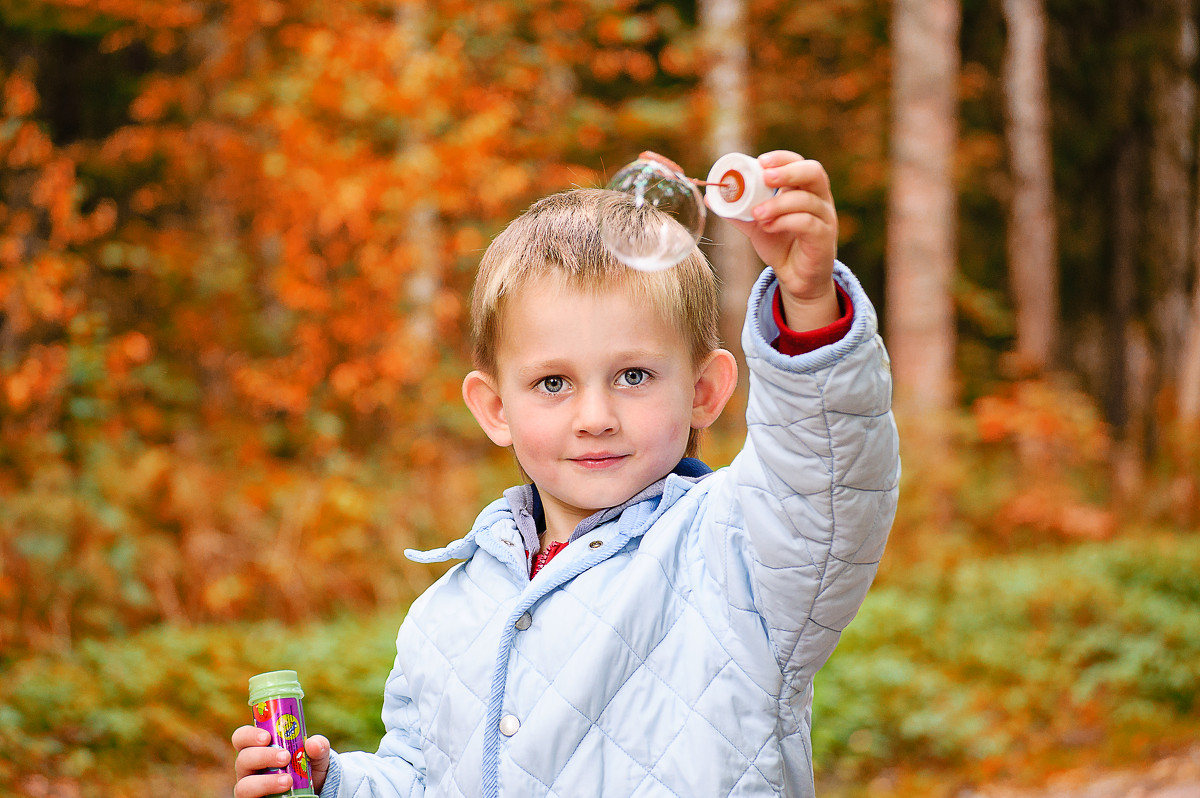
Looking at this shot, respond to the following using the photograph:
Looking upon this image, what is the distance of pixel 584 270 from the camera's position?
5.33 feet

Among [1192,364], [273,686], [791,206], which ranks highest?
[1192,364]

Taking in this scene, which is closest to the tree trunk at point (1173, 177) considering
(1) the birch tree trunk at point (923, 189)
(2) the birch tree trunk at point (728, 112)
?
(1) the birch tree trunk at point (923, 189)

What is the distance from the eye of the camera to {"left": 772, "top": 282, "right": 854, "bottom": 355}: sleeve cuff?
1.30 m

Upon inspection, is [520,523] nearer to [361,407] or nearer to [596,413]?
[596,413]

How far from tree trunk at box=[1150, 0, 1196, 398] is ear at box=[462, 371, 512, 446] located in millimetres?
12136

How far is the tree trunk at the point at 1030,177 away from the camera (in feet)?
39.5

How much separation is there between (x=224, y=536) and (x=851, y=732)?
369 centimetres

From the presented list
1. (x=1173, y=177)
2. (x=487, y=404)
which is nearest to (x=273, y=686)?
(x=487, y=404)

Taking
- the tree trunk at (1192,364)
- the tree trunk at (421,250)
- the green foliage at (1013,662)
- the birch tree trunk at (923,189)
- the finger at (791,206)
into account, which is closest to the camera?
the finger at (791,206)

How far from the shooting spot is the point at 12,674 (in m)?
4.54

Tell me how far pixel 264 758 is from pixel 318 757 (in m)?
0.13

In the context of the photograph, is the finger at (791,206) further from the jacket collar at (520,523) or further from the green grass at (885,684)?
the green grass at (885,684)

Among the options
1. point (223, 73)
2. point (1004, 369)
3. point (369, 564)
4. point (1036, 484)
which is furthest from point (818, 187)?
point (1004, 369)

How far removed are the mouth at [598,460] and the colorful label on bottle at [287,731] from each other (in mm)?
622
